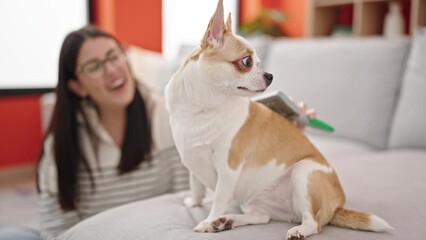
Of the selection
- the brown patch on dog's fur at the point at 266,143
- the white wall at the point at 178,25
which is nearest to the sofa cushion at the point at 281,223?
the brown patch on dog's fur at the point at 266,143

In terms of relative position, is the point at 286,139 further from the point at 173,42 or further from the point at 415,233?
the point at 173,42

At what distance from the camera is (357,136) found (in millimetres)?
1796

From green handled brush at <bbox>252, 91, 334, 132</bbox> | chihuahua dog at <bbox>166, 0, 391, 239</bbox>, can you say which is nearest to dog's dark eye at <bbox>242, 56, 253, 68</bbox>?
chihuahua dog at <bbox>166, 0, 391, 239</bbox>

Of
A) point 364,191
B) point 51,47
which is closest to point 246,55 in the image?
point 364,191

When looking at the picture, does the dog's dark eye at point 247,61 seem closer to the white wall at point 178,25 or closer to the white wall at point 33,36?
the white wall at point 33,36

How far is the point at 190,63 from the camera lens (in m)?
0.84

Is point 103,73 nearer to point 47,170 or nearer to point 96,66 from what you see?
point 96,66

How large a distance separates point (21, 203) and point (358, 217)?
7.74ft

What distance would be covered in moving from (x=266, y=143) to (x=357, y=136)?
41.3 inches

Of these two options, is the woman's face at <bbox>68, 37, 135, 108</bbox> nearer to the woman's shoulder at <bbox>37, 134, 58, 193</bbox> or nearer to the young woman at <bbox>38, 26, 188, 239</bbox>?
the young woman at <bbox>38, 26, 188, 239</bbox>

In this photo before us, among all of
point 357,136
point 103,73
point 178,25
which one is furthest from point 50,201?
point 178,25

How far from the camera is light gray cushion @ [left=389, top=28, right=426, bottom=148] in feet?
5.29

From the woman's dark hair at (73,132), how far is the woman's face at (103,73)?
3cm

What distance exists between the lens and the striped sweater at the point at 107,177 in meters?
1.40
